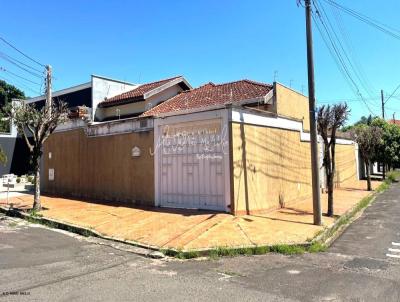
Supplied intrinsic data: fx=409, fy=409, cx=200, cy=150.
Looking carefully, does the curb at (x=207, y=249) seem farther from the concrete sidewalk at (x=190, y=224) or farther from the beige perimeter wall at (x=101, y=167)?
the beige perimeter wall at (x=101, y=167)

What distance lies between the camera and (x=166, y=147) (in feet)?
45.5

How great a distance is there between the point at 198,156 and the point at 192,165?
0.39m

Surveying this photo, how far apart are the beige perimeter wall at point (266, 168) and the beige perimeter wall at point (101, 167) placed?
3445 millimetres

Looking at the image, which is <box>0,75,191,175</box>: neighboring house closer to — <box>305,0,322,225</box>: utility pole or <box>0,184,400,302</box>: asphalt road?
<box>305,0,322,225</box>: utility pole

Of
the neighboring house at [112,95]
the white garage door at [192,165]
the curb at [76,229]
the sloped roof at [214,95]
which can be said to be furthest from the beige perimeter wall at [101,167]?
the neighboring house at [112,95]

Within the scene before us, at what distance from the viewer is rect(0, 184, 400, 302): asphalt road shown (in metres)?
6.02

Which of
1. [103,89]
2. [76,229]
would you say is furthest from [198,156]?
[103,89]

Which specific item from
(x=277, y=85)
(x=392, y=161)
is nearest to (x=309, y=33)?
(x=277, y=85)

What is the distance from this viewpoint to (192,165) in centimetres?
1325

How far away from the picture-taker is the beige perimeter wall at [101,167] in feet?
47.8

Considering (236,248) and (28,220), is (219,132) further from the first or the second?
(28,220)

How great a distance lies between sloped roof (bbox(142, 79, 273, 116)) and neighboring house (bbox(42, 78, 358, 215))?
131 mm

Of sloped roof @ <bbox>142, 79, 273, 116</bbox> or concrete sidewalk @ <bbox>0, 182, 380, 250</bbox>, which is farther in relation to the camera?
sloped roof @ <bbox>142, 79, 273, 116</bbox>

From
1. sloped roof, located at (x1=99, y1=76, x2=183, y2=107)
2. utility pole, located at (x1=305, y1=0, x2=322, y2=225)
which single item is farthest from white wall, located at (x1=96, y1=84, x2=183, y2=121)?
utility pole, located at (x1=305, y1=0, x2=322, y2=225)
